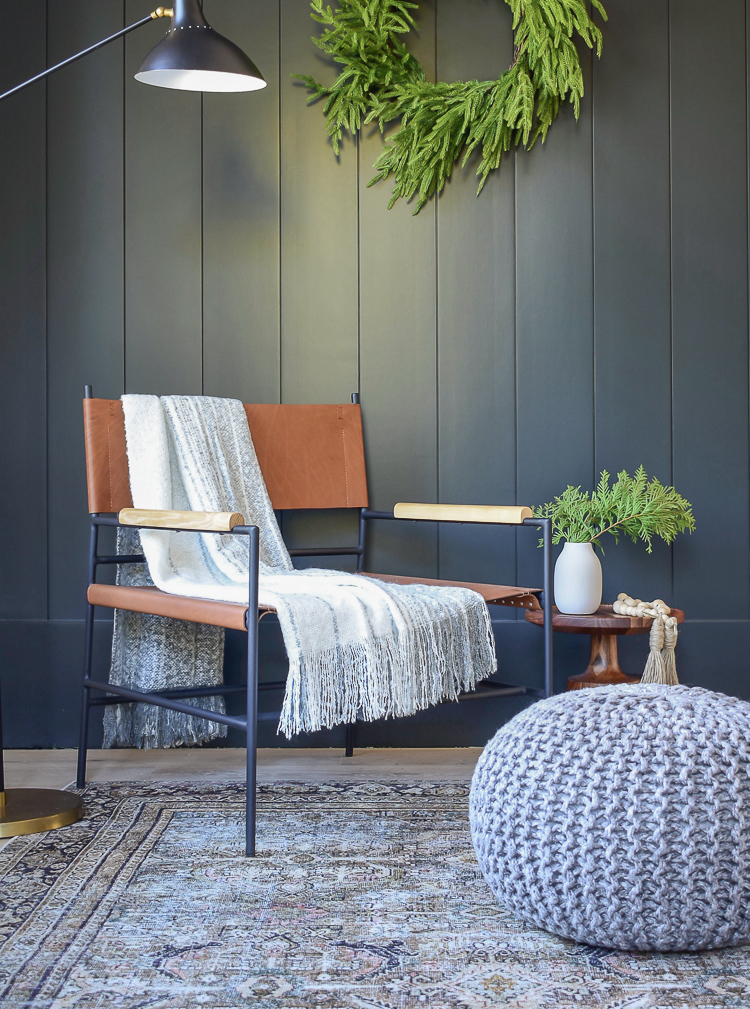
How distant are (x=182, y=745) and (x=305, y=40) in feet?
5.81

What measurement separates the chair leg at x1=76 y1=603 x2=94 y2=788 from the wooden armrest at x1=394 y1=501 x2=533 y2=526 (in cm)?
70

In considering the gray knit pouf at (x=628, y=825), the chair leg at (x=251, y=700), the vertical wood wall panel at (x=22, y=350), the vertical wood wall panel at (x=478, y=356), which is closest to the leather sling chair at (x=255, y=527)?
the chair leg at (x=251, y=700)

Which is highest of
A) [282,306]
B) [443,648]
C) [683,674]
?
[282,306]

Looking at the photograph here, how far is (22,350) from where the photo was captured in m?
2.33

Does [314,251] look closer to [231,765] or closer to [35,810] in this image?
[231,765]

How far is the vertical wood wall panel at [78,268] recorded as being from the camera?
2.32 m

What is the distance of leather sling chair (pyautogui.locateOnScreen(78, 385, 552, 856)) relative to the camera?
1588 mm

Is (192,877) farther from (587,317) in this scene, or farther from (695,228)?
(695,228)

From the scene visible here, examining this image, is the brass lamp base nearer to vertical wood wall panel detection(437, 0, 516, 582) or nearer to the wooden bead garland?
vertical wood wall panel detection(437, 0, 516, 582)

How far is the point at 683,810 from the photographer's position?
1109mm

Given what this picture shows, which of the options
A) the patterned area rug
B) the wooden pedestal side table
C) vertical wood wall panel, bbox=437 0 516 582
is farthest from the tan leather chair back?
the patterned area rug

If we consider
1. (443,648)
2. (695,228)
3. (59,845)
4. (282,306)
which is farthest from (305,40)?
(59,845)

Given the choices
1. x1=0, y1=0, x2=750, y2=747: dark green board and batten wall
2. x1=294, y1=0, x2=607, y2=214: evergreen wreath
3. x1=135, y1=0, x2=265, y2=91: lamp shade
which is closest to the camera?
x1=135, y1=0, x2=265, y2=91: lamp shade

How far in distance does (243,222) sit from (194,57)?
1.86 feet
